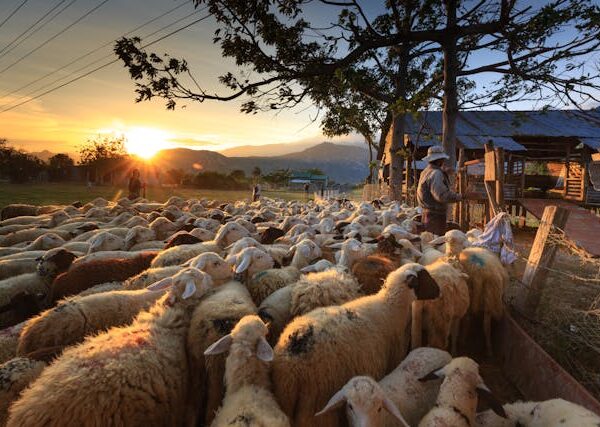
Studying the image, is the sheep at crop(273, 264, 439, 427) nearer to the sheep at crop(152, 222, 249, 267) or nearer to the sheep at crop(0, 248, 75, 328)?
the sheep at crop(152, 222, 249, 267)

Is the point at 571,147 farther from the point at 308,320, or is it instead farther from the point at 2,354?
the point at 2,354

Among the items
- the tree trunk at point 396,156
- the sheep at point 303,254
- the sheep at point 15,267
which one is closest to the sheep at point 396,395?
the sheep at point 303,254

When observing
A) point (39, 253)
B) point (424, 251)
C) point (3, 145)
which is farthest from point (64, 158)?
point (424, 251)

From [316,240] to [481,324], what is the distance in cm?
344

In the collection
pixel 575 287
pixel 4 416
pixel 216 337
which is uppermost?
pixel 216 337

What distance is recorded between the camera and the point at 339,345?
110 inches

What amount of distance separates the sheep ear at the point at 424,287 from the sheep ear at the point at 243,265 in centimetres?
199

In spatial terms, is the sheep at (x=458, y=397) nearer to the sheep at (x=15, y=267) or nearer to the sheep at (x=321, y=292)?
the sheep at (x=321, y=292)

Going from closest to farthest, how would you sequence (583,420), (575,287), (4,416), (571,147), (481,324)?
(583,420)
(4,416)
(481,324)
(575,287)
(571,147)

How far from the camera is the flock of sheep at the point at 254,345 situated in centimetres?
229

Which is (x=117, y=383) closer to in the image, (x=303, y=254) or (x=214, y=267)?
(x=214, y=267)

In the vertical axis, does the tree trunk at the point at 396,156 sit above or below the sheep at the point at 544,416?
above

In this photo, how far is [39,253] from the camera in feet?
20.5

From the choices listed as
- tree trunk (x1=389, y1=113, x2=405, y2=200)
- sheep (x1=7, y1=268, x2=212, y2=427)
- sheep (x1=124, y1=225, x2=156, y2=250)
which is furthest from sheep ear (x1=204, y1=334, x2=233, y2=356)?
tree trunk (x1=389, y1=113, x2=405, y2=200)
